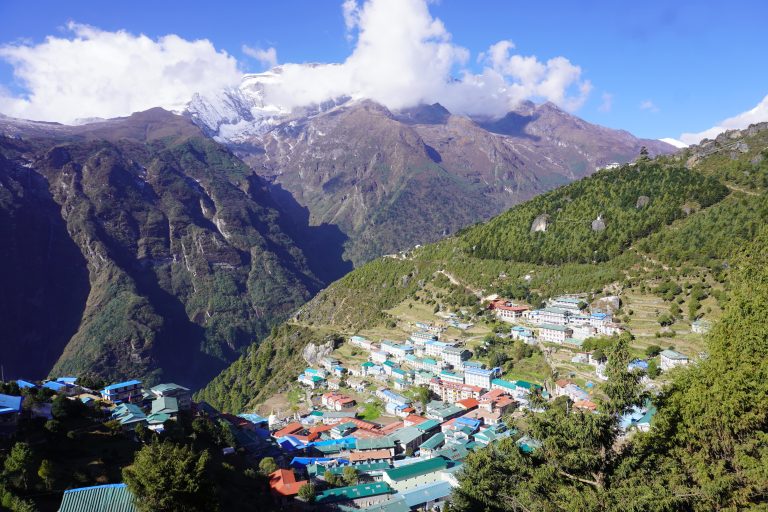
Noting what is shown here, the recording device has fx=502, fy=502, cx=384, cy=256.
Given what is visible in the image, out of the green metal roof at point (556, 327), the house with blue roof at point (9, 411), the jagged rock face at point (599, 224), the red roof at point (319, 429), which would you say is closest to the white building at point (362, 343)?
the red roof at point (319, 429)

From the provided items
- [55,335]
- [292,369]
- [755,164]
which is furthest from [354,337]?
[55,335]

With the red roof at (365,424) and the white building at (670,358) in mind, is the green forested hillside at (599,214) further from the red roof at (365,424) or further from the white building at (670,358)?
the red roof at (365,424)

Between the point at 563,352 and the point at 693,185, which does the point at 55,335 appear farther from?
the point at 693,185

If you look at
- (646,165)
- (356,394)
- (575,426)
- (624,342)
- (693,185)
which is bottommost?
(356,394)

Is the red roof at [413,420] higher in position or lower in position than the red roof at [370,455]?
higher

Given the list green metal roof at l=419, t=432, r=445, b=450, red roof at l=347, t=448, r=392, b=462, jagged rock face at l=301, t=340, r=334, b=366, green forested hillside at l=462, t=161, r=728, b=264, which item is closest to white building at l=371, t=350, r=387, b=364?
jagged rock face at l=301, t=340, r=334, b=366
